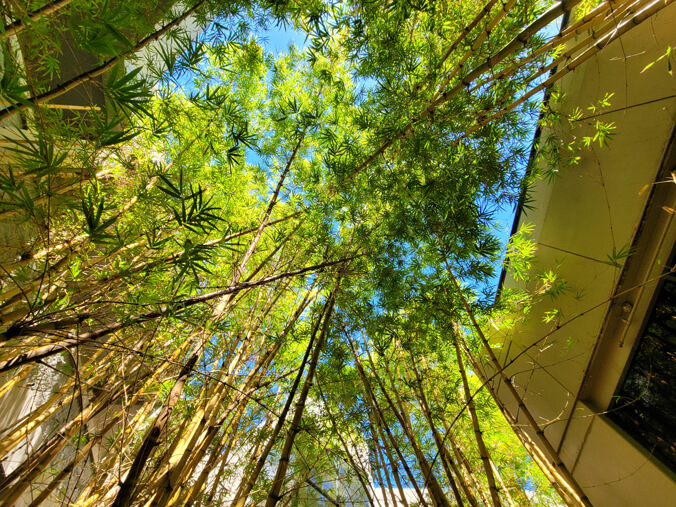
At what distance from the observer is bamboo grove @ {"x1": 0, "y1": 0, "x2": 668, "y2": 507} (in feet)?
4.45

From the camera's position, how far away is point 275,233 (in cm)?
301

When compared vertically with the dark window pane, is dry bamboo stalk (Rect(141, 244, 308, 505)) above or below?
below

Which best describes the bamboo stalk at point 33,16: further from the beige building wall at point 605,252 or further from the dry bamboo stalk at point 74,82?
the beige building wall at point 605,252

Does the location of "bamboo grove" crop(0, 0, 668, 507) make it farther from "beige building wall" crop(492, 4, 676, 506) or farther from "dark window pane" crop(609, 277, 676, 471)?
"dark window pane" crop(609, 277, 676, 471)

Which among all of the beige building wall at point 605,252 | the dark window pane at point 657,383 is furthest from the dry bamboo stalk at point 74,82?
the dark window pane at point 657,383

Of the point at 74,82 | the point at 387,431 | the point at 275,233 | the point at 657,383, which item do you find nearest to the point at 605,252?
the point at 657,383

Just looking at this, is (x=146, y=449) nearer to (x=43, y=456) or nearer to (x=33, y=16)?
(x=43, y=456)

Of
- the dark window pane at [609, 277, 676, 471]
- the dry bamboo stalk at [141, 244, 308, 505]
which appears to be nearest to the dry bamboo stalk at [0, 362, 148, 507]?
the dry bamboo stalk at [141, 244, 308, 505]

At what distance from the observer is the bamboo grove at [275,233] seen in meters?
1.36

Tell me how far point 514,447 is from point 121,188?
4.70m

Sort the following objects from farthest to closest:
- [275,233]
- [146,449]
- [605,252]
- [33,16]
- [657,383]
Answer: [275,233] < [605,252] < [657,383] < [146,449] < [33,16]

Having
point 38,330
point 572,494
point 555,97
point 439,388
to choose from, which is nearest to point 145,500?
point 38,330

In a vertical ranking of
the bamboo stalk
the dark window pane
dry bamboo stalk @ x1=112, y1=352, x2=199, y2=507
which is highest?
the bamboo stalk

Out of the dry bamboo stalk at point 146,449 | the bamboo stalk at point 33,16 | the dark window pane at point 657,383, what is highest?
the bamboo stalk at point 33,16
